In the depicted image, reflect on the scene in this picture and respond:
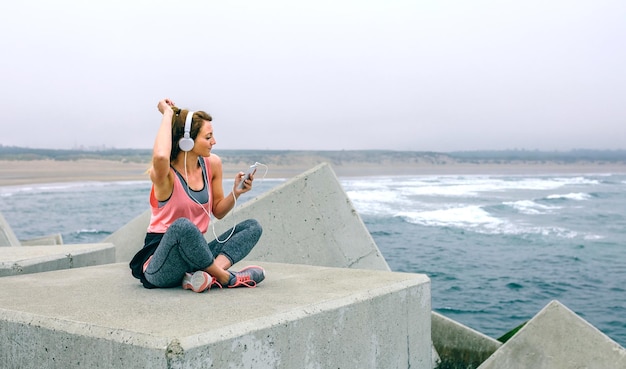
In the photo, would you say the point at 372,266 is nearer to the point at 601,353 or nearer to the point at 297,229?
the point at 297,229

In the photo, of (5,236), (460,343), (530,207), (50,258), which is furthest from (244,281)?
(530,207)

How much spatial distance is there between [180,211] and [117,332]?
1087 mm

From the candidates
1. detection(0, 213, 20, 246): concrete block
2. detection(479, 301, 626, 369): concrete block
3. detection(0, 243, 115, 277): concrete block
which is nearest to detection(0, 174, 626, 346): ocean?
detection(479, 301, 626, 369): concrete block

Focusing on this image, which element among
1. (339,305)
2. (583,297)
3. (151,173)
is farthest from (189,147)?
(583,297)

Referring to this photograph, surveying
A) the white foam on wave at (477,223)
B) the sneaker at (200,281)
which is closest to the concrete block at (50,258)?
the sneaker at (200,281)

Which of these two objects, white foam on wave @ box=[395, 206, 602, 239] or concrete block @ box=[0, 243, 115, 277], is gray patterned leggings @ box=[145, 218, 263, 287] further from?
white foam on wave @ box=[395, 206, 602, 239]

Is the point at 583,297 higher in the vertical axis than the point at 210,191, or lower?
lower

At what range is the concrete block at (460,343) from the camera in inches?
199

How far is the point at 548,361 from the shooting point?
4.02 meters

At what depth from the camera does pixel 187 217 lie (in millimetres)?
3598

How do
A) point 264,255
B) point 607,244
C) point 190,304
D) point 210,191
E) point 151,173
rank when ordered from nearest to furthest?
1. point 190,304
2. point 151,173
3. point 210,191
4. point 264,255
5. point 607,244

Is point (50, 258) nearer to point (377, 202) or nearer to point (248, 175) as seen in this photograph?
point (248, 175)

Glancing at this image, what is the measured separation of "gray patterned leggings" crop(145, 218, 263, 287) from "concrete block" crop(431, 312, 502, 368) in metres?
2.24

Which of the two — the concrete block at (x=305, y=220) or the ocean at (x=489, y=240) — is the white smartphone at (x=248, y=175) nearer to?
the concrete block at (x=305, y=220)
